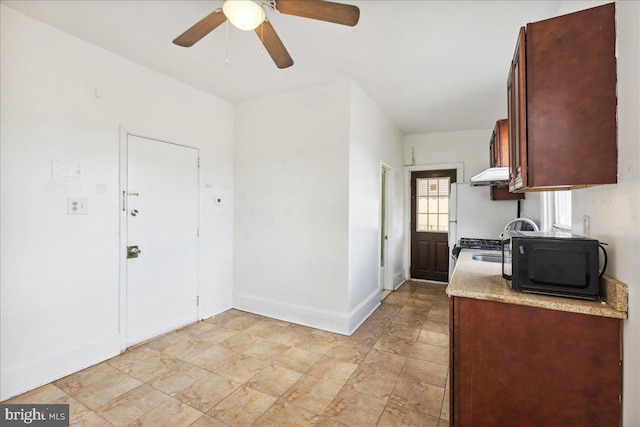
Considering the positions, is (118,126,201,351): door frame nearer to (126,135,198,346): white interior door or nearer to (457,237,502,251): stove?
(126,135,198,346): white interior door

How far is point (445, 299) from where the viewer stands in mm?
4312

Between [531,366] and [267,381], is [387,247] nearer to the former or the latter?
[267,381]

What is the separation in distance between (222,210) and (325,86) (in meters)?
1.97

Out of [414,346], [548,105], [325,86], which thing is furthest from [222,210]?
[548,105]

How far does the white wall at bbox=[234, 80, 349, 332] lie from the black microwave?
1.82 m

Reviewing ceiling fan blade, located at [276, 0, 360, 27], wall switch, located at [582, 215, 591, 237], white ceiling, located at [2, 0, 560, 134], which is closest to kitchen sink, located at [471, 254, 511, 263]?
wall switch, located at [582, 215, 591, 237]

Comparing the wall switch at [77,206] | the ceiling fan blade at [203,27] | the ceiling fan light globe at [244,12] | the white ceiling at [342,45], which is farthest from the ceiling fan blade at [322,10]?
the wall switch at [77,206]

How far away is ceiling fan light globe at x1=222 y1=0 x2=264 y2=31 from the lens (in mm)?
1478

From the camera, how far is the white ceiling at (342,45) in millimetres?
2043

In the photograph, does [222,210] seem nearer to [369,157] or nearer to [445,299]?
[369,157]

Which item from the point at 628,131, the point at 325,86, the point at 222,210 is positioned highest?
the point at 325,86

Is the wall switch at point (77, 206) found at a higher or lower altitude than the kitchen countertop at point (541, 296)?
higher

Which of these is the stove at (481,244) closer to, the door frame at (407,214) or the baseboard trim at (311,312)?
the baseboard trim at (311,312)

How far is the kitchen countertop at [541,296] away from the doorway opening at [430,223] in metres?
3.55
